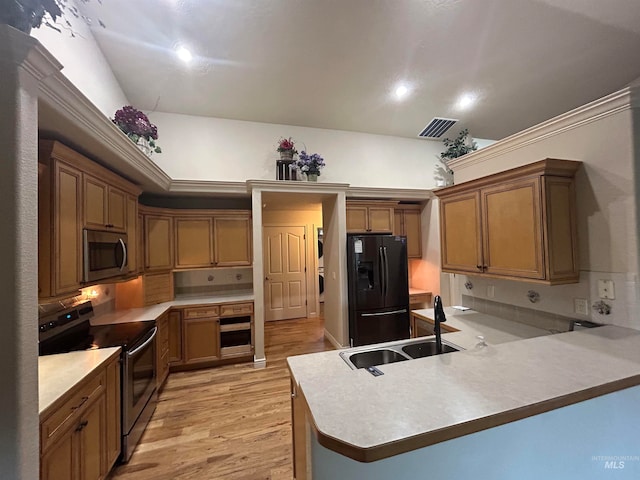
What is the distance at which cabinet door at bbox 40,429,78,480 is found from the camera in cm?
117

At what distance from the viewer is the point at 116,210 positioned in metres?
2.43

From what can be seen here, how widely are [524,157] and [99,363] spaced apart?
3.46m

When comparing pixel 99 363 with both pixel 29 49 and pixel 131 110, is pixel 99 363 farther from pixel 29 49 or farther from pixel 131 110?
pixel 131 110

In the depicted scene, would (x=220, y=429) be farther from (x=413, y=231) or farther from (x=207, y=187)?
(x=413, y=231)

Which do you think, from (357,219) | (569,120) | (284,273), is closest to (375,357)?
(569,120)

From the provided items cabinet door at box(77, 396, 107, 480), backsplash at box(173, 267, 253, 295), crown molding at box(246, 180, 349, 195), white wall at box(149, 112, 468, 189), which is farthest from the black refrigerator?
cabinet door at box(77, 396, 107, 480)

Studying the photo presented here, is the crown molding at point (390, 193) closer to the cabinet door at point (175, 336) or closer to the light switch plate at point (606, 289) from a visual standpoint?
the light switch plate at point (606, 289)

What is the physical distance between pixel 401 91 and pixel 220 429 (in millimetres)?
4168

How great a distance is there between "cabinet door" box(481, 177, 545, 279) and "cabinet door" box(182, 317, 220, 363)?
310 cm

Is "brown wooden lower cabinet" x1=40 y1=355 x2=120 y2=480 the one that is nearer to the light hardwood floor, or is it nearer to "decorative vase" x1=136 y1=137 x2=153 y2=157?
the light hardwood floor

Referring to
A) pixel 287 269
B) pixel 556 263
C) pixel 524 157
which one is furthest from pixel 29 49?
pixel 287 269

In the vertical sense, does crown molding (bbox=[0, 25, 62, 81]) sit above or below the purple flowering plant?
below

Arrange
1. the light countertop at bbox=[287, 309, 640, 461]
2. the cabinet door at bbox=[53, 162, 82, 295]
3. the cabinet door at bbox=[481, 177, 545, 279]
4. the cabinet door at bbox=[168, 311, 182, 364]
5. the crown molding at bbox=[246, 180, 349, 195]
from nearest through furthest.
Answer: the light countertop at bbox=[287, 309, 640, 461] < the cabinet door at bbox=[53, 162, 82, 295] < the cabinet door at bbox=[481, 177, 545, 279] < the cabinet door at bbox=[168, 311, 182, 364] < the crown molding at bbox=[246, 180, 349, 195]

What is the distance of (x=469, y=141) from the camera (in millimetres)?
4523
